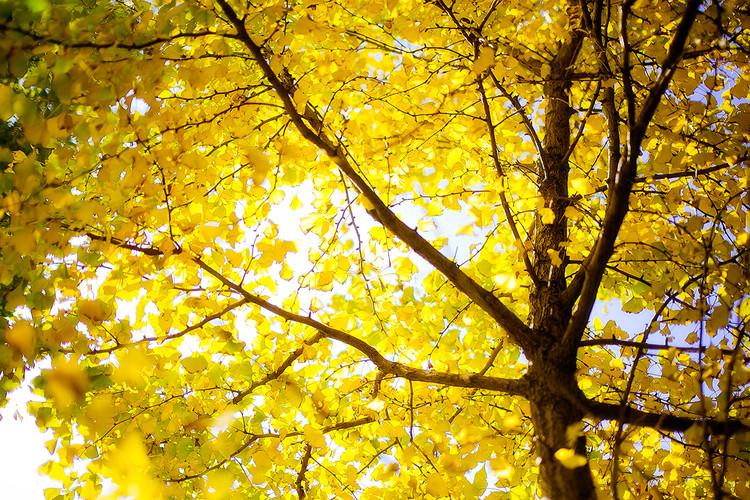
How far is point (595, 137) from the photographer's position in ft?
10.1

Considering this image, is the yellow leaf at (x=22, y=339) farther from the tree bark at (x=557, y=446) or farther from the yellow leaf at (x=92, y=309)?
the tree bark at (x=557, y=446)

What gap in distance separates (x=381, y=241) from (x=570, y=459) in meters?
1.64

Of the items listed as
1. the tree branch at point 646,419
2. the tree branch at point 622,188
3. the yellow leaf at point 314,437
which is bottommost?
the yellow leaf at point 314,437

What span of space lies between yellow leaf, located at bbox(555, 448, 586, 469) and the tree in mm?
10

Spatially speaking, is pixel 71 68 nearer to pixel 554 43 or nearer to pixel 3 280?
pixel 3 280

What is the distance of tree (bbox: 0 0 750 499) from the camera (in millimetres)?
1736

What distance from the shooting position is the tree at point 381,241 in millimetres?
1736

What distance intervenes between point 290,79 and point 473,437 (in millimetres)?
2236

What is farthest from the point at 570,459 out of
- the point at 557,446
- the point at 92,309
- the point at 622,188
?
the point at 92,309

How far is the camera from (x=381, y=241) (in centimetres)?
292

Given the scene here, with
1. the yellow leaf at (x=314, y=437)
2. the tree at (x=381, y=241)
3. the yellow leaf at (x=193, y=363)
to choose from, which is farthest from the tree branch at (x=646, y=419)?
the yellow leaf at (x=193, y=363)

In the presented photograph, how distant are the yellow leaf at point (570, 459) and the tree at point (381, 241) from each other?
10 millimetres

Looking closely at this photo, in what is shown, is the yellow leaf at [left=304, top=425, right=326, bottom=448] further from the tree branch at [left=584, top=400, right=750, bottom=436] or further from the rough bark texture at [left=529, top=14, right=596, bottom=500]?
the tree branch at [left=584, top=400, right=750, bottom=436]

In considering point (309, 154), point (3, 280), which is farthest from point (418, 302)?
point (3, 280)
